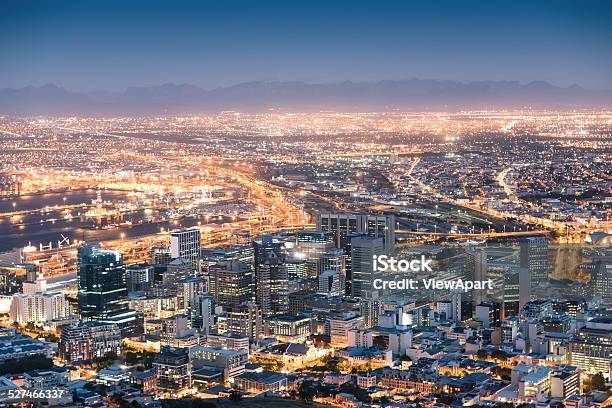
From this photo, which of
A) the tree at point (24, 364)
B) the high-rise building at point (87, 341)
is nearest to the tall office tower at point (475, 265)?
the high-rise building at point (87, 341)

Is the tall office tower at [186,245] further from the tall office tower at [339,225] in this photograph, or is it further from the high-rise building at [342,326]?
the high-rise building at [342,326]

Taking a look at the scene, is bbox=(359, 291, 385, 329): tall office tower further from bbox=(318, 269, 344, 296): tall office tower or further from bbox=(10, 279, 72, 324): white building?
bbox=(10, 279, 72, 324): white building

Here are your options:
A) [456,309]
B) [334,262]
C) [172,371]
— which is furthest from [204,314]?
[456,309]

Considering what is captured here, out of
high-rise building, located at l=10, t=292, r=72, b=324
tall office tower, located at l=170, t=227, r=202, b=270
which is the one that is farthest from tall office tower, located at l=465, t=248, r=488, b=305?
high-rise building, located at l=10, t=292, r=72, b=324

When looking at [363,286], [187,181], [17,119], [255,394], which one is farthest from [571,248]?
[17,119]

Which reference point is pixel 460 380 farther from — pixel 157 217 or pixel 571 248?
pixel 157 217
